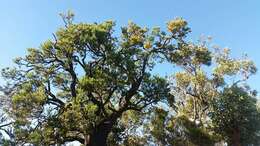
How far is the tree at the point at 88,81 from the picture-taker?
23.9 metres

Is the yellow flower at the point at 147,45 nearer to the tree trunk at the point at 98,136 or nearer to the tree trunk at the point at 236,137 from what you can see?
the tree trunk at the point at 98,136

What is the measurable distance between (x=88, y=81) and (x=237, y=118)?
10.7 meters

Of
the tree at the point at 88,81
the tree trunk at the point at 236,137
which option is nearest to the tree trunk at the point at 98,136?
the tree at the point at 88,81

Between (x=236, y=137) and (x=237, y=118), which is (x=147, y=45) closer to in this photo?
(x=237, y=118)

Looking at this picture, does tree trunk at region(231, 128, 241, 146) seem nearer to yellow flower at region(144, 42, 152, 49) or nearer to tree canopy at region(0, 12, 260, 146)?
tree canopy at region(0, 12, 260, 146)

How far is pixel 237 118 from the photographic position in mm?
27484

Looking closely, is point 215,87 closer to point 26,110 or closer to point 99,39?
point 99,39

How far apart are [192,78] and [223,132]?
279 inches

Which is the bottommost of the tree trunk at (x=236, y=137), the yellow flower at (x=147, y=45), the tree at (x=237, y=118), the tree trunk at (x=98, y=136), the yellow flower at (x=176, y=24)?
the tree trunk at (x=98, y=136)

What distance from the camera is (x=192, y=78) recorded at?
112 feet

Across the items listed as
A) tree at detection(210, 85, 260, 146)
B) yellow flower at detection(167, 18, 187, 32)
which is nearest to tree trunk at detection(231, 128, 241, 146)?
tree at detection(210, 85, 260, 146)

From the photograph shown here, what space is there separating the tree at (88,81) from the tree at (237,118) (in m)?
4.75

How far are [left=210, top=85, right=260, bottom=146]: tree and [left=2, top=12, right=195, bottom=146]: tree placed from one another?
15.6 feet

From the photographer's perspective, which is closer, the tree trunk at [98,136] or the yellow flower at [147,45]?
the tree trunk at [98,136]
